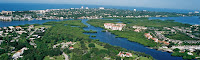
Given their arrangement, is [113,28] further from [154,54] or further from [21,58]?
[21,58]

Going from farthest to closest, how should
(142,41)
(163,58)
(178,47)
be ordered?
(142,41)
(178,47)
(163,58)

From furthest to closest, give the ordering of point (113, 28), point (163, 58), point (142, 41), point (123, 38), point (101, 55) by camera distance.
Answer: point (113, 28), point (123, 38), point (142, 41), point (163, 58), point (101, 55)

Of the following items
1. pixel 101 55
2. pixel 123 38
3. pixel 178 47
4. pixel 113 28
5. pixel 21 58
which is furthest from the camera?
pixel 113 28

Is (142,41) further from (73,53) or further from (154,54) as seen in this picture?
(73,53)

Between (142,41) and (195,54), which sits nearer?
(195,54)

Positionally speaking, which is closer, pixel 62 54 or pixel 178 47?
pixel 62 54

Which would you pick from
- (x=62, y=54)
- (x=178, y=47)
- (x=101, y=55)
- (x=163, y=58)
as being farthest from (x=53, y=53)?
(x=178, y=47)

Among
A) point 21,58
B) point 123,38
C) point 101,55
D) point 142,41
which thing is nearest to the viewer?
point 21,58

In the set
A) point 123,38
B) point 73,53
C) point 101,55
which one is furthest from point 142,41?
point 73,53

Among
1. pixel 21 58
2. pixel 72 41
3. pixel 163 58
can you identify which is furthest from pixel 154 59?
pixel 21 58
